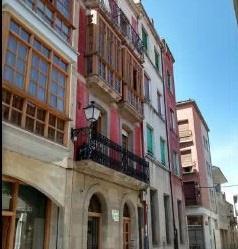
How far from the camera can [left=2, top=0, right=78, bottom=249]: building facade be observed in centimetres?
838

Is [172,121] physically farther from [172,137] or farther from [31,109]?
[31,109]

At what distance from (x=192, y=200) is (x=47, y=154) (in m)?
23.6

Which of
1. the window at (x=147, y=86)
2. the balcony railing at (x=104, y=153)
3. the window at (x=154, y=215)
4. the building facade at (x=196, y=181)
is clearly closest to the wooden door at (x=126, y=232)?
the balcony railing at (x=104, y=153)

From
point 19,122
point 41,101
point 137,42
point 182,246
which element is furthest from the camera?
→ point 182,246

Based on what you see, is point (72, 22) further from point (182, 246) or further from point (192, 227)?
point (192, 227)

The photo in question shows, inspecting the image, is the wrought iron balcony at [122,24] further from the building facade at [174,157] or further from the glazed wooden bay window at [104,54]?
the building facade at [174,157]

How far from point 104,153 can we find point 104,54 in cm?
397

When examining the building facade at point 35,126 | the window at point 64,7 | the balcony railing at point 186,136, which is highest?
the balcony railing at point 186,136

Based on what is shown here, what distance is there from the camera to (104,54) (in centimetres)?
1352

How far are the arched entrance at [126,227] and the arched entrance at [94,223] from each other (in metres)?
1.96

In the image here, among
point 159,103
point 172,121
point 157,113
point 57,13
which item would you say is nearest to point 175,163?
point 172,121

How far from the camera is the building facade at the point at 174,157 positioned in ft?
66.4

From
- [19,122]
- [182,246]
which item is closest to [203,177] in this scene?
[182,246]

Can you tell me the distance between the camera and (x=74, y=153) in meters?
11.0
